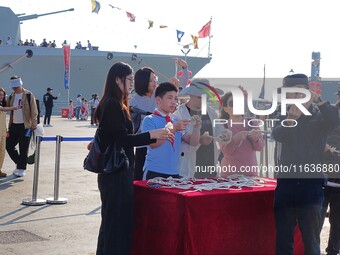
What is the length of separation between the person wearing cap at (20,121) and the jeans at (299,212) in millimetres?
7088

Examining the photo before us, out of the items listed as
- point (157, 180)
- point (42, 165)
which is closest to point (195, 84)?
point (157, 180)

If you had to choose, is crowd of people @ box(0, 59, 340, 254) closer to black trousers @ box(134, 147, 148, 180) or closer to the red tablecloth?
the red tablecloth

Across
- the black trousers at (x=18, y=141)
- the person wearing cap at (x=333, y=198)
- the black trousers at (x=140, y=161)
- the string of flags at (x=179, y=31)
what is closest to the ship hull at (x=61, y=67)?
the string of flags at (x=179, y=31)

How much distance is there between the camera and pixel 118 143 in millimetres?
4277

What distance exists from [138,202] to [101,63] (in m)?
45.6

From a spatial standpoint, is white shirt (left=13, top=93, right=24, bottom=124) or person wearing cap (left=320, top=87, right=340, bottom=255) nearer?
person wearing cap (left=320, top=87, right=340, bottom=255)

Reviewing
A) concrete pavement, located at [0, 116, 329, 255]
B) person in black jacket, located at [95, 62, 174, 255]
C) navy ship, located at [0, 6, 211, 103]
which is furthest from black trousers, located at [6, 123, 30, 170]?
navy ship, located at [0, 6, 211, 103]

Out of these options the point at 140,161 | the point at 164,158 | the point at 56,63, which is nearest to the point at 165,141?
the point at 164,158

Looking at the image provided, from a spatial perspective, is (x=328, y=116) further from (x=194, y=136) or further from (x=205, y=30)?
(x=205, y=30)

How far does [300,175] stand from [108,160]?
1.40 metres

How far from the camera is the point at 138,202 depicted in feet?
15.2

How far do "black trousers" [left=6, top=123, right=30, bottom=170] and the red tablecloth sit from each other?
6619mm

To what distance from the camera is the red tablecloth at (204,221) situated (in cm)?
421

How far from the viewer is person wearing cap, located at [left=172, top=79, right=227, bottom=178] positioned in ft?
17.3
